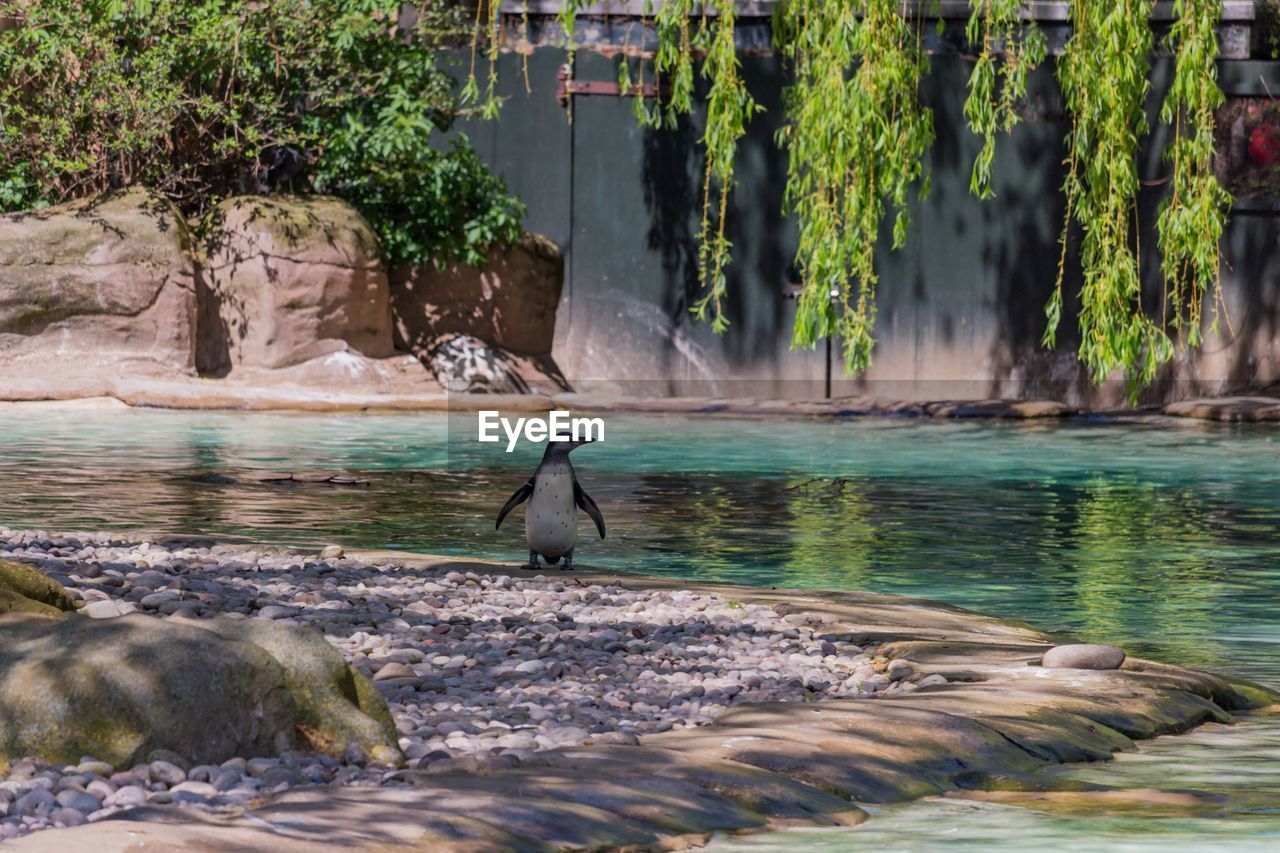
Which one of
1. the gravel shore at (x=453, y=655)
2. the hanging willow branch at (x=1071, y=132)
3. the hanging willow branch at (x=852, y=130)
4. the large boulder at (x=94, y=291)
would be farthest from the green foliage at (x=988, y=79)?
the large boulder at (x=94, y=291)

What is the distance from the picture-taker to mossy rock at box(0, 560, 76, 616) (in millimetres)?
5008

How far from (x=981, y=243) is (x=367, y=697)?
13538 millimetres

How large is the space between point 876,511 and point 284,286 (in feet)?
25.2

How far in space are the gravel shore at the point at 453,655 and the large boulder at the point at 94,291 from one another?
8.56 meters

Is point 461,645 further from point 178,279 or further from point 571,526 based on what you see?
point 178,279

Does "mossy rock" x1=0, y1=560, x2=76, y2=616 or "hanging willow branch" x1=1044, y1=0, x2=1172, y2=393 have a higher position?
"hanging willow branch" x1=1044, y1=0, x2=1172, y2=393

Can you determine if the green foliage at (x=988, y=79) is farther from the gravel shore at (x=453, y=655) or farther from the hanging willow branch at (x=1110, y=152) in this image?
the gravel shore at (x=453, y=655)

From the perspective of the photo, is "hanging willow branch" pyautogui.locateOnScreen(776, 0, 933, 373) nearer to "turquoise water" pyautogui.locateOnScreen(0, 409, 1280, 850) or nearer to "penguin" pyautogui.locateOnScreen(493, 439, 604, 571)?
"turquoise water" pyautogui.locateOnScreen(0, 409, 1280, 850)

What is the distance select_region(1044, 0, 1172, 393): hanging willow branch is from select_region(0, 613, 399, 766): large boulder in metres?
6.55

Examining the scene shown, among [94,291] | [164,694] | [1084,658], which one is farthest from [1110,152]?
[94,291]

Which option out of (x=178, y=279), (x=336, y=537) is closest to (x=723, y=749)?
(x=336, y=537)

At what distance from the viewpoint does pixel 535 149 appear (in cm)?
1786

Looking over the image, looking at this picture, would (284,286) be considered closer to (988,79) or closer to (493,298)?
(493,298)

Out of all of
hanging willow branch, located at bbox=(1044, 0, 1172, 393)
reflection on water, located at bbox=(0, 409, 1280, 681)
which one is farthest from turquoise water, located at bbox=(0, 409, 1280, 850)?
hanging willow branch, located at bbox=(1044, 0, 1172, 393)
